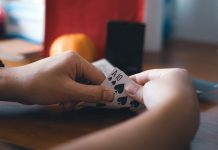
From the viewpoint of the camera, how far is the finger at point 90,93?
1.62 feet

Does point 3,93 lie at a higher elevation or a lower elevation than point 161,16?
lower

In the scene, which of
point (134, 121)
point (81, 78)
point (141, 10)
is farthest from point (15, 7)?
point (134, 121)

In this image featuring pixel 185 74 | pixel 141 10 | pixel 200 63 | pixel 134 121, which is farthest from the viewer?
pixel 141 10

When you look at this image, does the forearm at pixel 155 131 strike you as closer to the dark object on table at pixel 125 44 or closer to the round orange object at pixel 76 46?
the dark object on table at pixel 125 44

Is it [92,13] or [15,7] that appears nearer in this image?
[92,13]

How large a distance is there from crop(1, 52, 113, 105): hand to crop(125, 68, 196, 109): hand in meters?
0.04

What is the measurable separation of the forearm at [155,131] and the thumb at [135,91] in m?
0.11

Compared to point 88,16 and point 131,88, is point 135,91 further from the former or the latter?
point 88,16

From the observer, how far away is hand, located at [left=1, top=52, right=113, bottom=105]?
0.49 metres

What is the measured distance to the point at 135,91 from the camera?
51cm

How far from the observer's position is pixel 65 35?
40.7 inches

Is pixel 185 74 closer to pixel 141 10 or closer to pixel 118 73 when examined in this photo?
pixel 118 73

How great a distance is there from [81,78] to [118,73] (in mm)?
54

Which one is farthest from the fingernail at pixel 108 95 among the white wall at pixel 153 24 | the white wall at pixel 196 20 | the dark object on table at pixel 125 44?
the white wall at pixel 196 20
